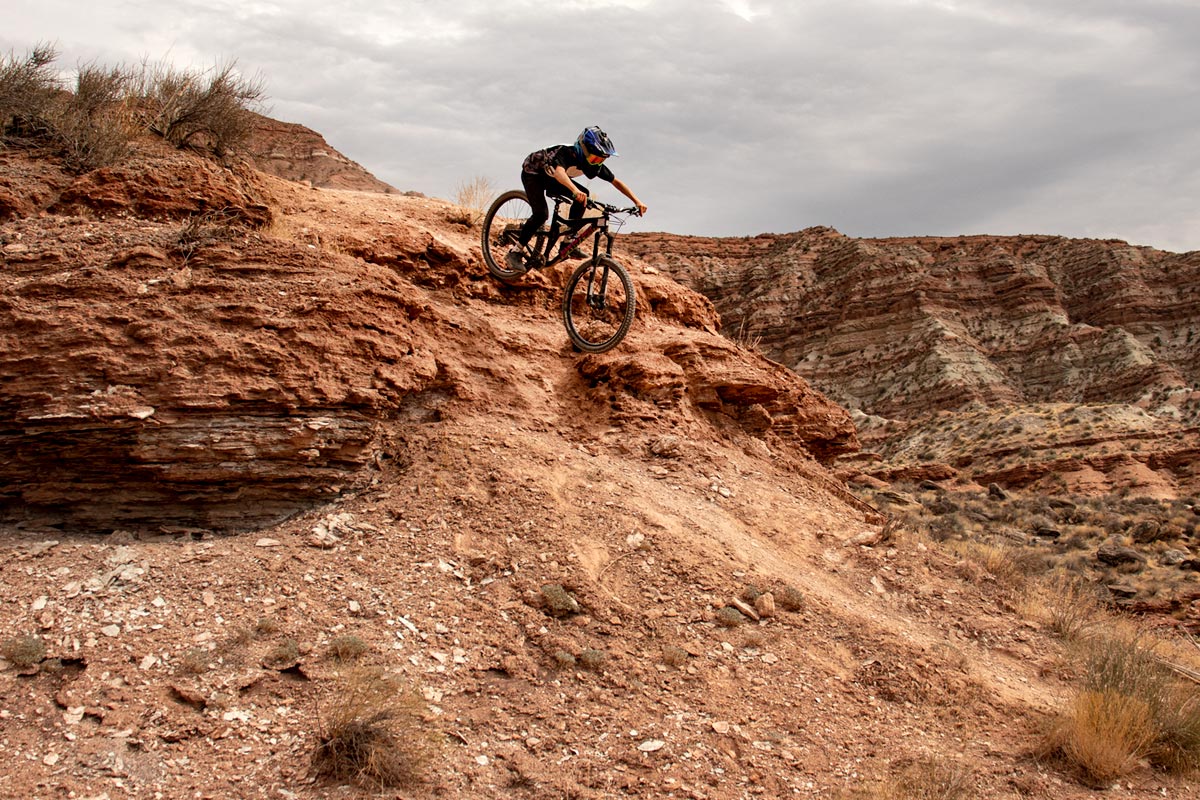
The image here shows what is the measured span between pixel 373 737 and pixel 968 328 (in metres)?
60.3

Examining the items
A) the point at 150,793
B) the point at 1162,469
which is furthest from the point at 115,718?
the point at 1162,469

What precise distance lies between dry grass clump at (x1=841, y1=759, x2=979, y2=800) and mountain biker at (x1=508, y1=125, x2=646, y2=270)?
536cm

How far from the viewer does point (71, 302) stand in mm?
6277

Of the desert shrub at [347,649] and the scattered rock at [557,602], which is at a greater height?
the scattered rock at [557,602]

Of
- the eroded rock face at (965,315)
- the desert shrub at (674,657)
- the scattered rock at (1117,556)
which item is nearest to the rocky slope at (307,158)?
the desert shrub at (674,657)

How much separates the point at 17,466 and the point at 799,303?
59.9 meters

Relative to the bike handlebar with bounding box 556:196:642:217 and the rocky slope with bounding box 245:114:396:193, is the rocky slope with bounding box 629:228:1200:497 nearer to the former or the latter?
the rocky slope with bounding box 245:114:396:193

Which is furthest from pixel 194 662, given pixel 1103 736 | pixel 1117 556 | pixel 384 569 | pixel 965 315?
pixel 965 315

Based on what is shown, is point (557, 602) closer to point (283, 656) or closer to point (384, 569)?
point (384, 569)

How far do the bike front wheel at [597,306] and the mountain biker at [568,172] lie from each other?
338 millimetres

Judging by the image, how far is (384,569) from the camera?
6184 mm

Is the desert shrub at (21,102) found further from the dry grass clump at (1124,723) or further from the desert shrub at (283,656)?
the dry grass clump at (1124,723)

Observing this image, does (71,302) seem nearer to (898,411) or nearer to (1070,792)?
(1070,792)

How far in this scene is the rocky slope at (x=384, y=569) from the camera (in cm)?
495
